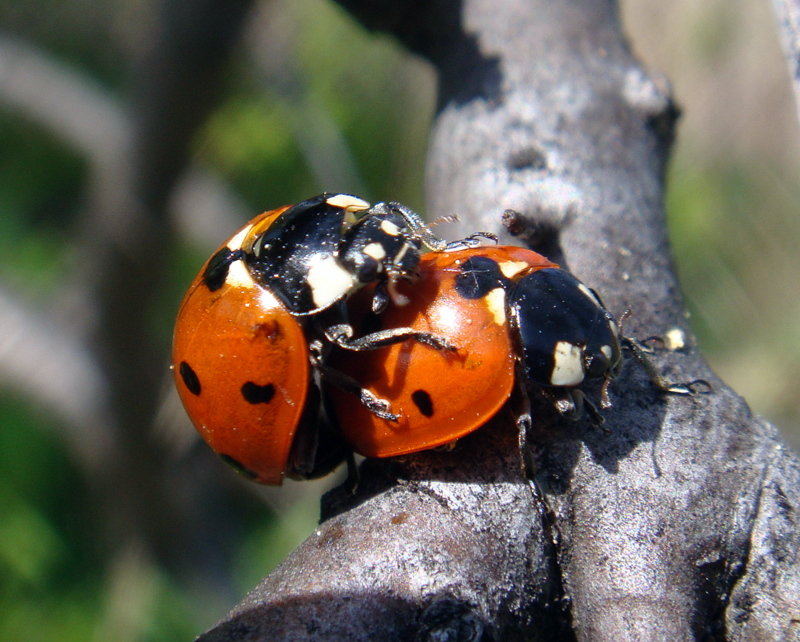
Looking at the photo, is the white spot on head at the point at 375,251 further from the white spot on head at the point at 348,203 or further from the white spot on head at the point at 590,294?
the white spot on head at the point at 590,294

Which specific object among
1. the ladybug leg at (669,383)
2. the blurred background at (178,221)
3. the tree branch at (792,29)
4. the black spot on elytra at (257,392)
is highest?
the tree branch at (792,29)

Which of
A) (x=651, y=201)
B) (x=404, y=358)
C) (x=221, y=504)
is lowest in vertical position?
(x=221, y=504)

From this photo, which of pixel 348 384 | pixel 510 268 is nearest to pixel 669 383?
pixel 510 268

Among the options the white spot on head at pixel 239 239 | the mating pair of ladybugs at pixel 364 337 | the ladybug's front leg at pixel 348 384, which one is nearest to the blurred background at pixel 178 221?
the white spot on head at pixel 239 239

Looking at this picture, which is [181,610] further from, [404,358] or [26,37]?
[26,37]

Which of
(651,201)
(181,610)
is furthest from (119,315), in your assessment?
(651,201)

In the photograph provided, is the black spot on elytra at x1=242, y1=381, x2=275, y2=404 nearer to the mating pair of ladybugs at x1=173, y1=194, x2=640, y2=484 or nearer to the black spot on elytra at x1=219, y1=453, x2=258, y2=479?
the mating pair of ladybugs at x1=173, y1=194, x2=640, y2=484

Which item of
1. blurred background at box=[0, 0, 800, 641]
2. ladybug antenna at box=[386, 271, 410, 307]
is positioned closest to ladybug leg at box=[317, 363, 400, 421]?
ladybug antenna at box=[386, 271, 410, 307]
